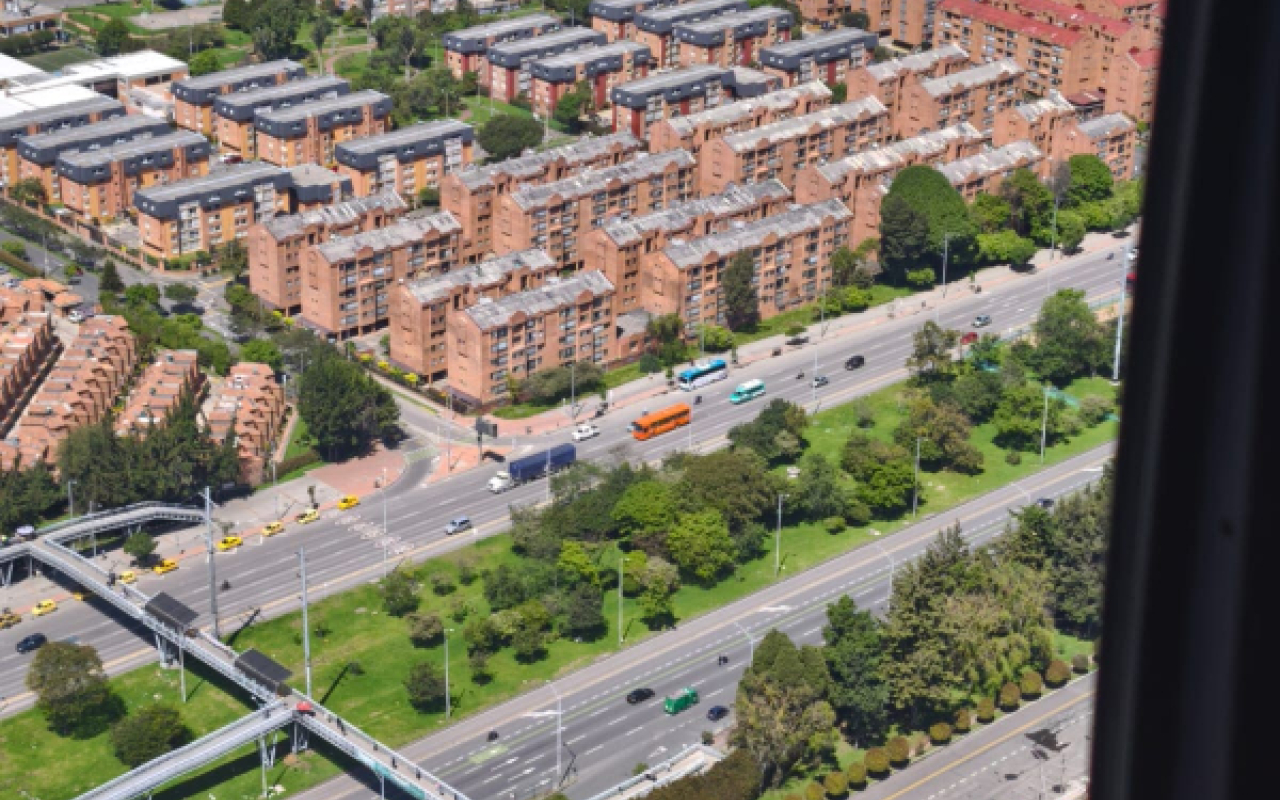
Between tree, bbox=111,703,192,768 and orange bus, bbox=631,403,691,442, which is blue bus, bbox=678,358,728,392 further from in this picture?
tree, bbox=111,703,192,768

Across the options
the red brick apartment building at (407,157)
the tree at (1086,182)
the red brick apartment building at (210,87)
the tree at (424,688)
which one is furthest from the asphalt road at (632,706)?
the red brick apartment building at (210,87)

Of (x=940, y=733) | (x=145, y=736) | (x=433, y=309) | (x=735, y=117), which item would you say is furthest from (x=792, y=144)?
(x=145, y=736)

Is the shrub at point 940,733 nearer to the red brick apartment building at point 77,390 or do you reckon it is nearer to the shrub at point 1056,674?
the shrub at point 1056,674

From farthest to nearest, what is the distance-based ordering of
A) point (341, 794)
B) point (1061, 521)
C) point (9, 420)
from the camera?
1. point (9, 420)
2. point (1061, 521)
3. point (341, 794)

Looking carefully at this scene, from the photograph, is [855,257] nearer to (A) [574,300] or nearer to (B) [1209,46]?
(A) [574,300]

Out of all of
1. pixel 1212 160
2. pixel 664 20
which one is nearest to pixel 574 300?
pixel 664 20

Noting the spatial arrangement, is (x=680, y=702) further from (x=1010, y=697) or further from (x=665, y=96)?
(x=665, y=96)
